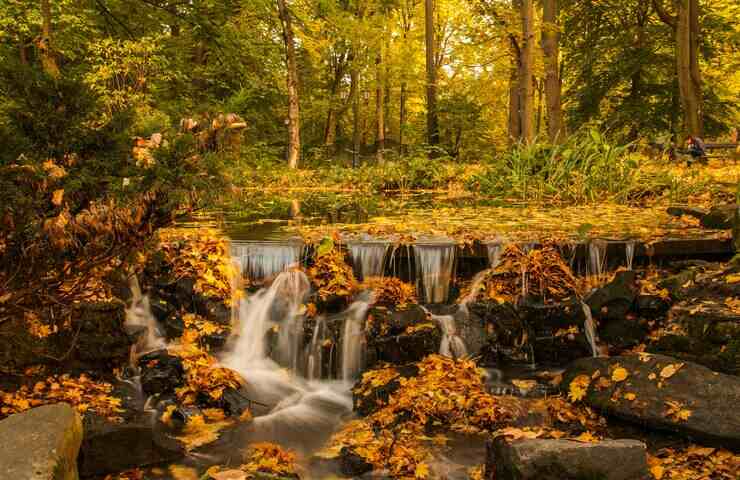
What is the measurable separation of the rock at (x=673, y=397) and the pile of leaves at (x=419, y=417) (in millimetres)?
785

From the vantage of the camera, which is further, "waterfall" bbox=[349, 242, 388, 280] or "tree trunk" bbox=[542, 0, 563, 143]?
"tree trunk" bbox=[542, 0, 563, 143]

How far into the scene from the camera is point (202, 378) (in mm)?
5414

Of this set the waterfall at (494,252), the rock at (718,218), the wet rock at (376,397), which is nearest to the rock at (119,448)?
the wet rock at (376,397)

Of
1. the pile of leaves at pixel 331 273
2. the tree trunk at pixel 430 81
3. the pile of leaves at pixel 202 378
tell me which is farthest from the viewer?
the tree trunk at pixel 430 81

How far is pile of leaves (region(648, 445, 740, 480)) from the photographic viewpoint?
3.69 metres

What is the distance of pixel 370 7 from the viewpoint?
2786cm

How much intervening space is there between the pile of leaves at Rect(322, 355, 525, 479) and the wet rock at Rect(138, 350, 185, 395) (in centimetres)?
167

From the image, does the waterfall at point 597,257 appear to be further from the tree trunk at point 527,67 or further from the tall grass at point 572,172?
the tree trunk at point 527,67

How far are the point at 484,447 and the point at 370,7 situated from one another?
26822 mm

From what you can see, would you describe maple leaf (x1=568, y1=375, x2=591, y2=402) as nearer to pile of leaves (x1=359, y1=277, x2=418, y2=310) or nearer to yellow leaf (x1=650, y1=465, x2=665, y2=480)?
yellow leaf (x1=650, y1=465, x2=665, y2=480)

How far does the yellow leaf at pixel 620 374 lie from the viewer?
4645mm

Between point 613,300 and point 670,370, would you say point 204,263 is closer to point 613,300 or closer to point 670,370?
point 613,300

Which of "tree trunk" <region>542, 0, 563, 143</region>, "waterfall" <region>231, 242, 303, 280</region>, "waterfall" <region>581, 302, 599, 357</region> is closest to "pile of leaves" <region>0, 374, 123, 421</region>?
"waterfall" <region>231, 242, 303, 280</region>

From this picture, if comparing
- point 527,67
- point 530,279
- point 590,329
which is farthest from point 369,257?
point 527,67
